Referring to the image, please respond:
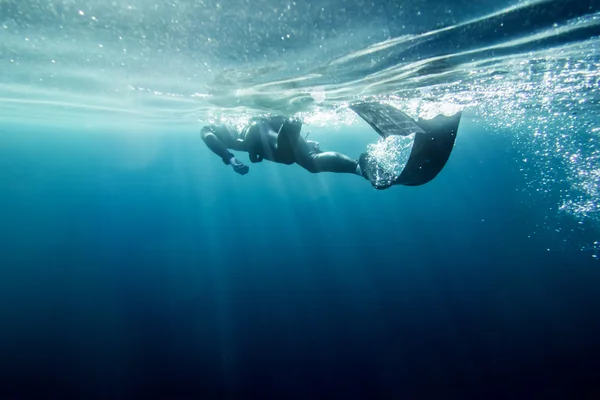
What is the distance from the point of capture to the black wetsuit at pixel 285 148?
19.2 ft

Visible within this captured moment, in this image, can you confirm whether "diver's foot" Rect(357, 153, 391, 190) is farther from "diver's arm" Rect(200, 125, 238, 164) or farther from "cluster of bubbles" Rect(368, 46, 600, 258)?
"cluster of bubbles" Rect(368, 46, 600, 258)

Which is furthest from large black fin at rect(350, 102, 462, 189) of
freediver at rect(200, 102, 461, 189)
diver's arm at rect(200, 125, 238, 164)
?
diver's arm at rect(200, 125, 238, 164)

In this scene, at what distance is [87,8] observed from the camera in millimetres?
4113

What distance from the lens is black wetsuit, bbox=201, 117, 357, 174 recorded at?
585 cm

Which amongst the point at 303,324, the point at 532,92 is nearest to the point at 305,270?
the point at 303,324

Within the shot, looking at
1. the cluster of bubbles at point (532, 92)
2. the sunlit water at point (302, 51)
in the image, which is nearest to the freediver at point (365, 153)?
the sunlit water at point (302, 51)

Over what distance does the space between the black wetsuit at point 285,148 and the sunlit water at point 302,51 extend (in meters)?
1.37

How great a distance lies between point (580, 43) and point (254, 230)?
50.3 m

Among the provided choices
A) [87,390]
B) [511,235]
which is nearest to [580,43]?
[87,390]

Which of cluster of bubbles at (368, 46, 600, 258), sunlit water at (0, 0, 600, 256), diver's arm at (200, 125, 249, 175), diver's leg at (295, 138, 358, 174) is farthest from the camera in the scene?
cluster of bubbles at (368, 46, 600, 258)

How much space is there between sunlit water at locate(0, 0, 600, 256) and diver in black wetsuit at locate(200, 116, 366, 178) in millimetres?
1374

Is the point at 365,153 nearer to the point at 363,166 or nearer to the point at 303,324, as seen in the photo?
the point at 363,166

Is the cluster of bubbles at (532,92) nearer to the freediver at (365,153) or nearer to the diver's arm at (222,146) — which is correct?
the freediver at (365,153)

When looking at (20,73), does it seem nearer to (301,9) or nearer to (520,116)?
(301,9)
